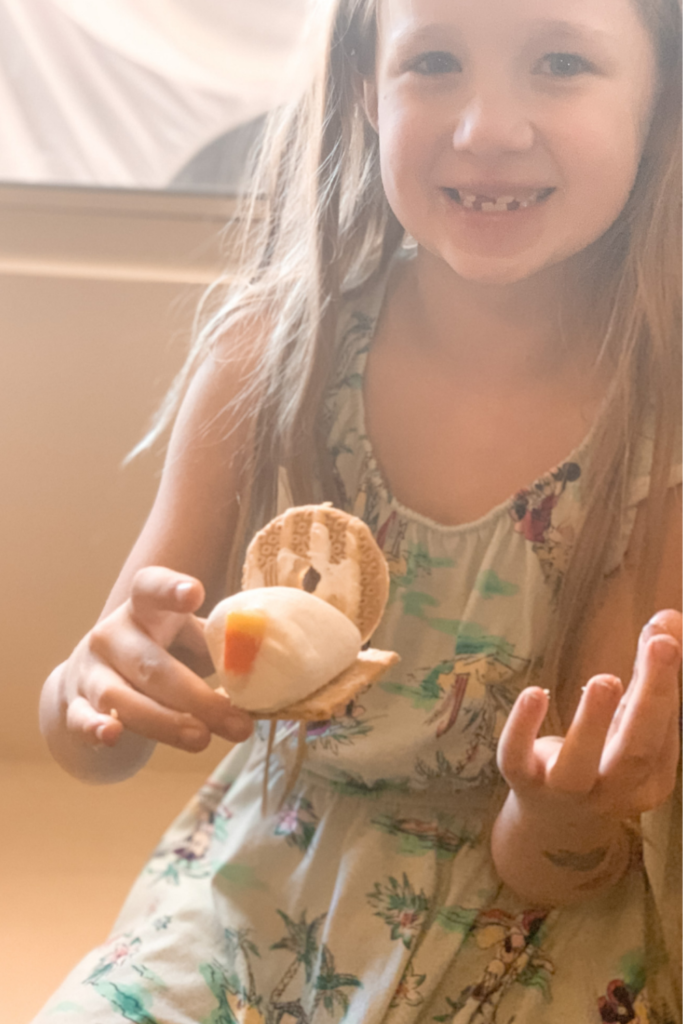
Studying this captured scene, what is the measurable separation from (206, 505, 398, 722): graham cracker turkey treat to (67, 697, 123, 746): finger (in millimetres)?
66

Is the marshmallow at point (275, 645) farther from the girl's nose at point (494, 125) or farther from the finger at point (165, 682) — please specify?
the girl's nose at point (494, 125)

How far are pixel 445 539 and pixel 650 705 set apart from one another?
16 cm

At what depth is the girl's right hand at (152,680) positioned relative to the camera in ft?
1.54

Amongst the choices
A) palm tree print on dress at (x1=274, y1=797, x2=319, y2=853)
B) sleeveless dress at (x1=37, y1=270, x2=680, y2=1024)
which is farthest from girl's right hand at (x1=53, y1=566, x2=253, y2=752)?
palm tree print on dress at (x1=274, y1=797, x2=319, y2=853)

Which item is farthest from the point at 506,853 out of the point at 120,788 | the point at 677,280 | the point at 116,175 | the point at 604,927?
the point at 116,175

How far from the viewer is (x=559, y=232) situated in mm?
518

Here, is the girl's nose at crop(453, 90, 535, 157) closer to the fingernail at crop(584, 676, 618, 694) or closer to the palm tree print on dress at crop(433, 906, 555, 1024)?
the fingernail at crop(584, 676, 618, 694)

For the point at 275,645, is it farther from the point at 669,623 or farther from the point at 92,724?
the point at 669,623

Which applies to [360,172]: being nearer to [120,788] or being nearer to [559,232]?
[559,232]

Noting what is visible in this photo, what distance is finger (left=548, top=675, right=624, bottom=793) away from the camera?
490 mm

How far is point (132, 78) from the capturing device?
0.72m

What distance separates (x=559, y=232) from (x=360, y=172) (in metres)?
0.12

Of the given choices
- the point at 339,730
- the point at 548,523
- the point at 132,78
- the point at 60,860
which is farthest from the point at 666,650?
the point at 132,78

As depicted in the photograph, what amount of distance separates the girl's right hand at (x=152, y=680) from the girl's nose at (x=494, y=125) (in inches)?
10.3
